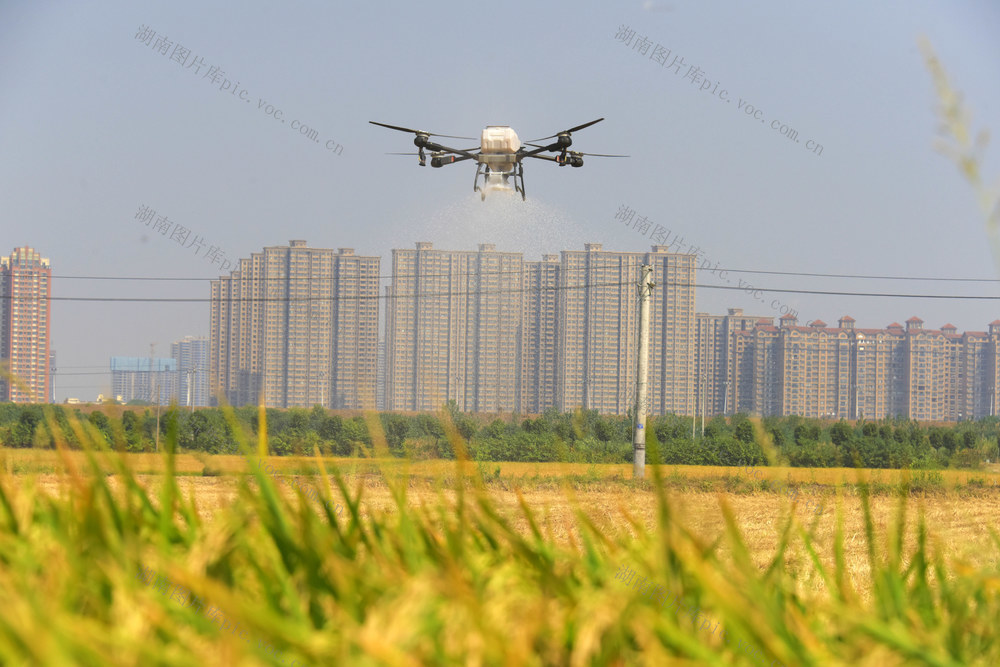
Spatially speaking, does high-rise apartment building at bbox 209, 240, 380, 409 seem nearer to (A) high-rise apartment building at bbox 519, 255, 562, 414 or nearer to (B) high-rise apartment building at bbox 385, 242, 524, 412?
(B) high-rise apartment building at bbox 385, 242, 524, 412

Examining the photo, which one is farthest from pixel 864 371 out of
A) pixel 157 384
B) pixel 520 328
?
pixel 157 384

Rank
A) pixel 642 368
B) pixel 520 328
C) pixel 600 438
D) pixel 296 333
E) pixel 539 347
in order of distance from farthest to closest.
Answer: pixel 296 333
pixel 539 347
pixel 520 328
pixel 600 438
pixel 642 368

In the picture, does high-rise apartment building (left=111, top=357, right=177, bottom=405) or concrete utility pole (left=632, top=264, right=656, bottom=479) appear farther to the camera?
concrete utility pole (left=632, top=264, right=656, bottom=479)

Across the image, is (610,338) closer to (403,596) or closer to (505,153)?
(505,153)

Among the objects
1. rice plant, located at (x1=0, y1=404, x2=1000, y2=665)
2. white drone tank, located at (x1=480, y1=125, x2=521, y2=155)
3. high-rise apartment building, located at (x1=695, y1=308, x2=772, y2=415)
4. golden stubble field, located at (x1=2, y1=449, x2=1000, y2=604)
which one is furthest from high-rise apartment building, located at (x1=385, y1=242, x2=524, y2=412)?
rice plant, located at (x1=0, y1=404, x2=1000, y2=665)

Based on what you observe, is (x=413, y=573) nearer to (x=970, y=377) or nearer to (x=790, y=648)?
(x=790, y=648)

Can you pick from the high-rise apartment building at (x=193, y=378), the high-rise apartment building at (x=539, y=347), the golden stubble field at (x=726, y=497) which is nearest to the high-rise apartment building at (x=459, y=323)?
the high-rise apartment building at (x=539, y=347)
